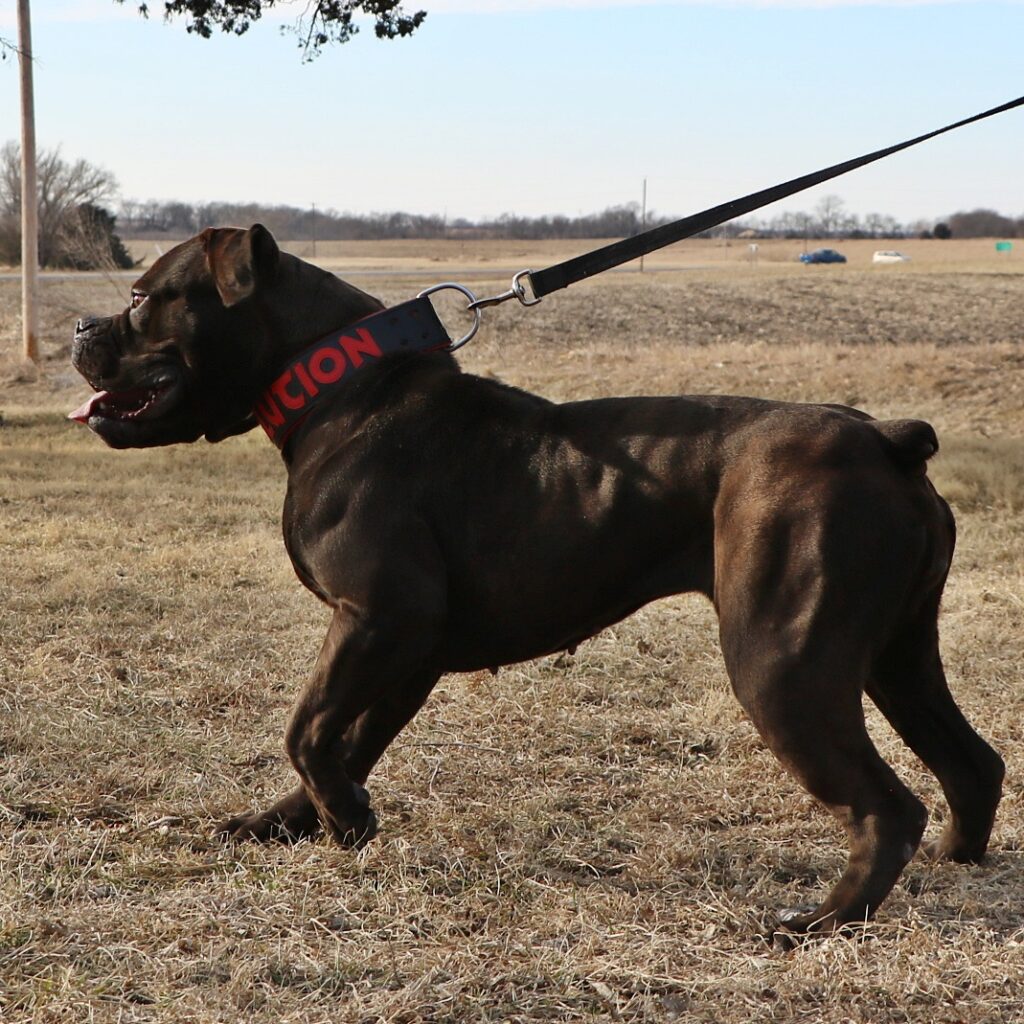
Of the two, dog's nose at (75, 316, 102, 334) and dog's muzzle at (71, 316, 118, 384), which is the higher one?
dog's nose at (75, 316, 102, 334)

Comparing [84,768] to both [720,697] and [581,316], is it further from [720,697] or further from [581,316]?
[581,316]

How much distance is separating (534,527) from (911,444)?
3.29ft

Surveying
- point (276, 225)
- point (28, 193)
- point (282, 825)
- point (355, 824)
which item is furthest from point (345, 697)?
point (276, 225)

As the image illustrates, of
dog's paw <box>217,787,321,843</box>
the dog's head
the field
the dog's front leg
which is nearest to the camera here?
the field

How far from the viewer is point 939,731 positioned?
12.5 ft

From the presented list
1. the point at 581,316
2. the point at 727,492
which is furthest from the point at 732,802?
the point at 581,316

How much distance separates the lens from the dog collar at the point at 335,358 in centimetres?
391

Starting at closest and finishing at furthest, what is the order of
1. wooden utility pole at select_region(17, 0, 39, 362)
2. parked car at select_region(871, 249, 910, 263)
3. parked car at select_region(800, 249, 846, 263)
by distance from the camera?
wooden utility pole at select_region(17, 0, 39, 362)
parked car at select_region(871, 249, 910, 263)
parked car at select_region(800, 249, 846, 263)

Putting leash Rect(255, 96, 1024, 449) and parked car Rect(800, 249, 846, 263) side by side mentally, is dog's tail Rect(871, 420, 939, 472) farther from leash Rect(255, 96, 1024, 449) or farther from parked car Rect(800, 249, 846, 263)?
parked car Rect(800, 249, 846, 263)

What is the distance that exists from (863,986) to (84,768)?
8.99 ft

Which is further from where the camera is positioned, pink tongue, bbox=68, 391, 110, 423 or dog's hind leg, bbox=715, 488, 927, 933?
pink tongue, bbox=68, 391, 110, 423

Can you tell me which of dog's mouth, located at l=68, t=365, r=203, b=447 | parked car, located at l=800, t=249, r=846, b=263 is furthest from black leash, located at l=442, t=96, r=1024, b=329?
parked car, located at l=800, t=249, r=846, b=263

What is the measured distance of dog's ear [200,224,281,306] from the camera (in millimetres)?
→ 3842

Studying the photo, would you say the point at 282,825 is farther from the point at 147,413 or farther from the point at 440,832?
the point at 147,413
